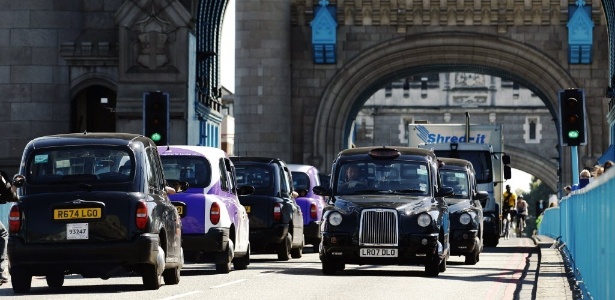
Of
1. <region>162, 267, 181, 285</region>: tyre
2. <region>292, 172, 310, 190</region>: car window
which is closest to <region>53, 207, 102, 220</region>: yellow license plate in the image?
<region>162, 267, 181, 285</region>: tyre

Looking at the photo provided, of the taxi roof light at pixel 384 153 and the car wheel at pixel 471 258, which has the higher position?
the taxi roof light at pixel 384 153

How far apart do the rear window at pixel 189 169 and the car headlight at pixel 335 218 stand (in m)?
1.65

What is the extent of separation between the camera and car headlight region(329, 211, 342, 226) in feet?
68.1

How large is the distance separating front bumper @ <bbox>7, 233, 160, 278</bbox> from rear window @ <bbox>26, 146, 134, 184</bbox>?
0.79 metres

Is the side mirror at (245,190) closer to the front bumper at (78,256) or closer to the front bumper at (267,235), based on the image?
the front bumper at (267,235)

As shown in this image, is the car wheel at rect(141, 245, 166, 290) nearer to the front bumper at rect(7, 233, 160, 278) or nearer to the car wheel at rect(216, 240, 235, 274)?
the front bumper at rect(7, 233, 160, 278)

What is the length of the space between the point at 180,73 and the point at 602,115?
18473 mm

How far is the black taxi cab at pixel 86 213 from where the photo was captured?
15953mm

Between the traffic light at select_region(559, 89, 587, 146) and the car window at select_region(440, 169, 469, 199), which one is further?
the traffic light at select_region(559, 89, 587, 146)

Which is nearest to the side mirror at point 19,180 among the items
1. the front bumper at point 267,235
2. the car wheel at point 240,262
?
the car wheel at point 240,262

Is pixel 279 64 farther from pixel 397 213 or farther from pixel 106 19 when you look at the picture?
pixel 397 213

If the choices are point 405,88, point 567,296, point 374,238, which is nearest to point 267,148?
point 374,238

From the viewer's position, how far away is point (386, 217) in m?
20.6

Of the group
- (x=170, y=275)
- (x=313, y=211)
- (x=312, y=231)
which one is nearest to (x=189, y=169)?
(x=170, y=275)
